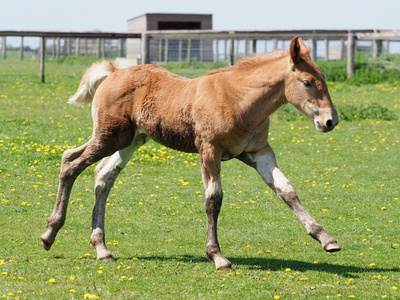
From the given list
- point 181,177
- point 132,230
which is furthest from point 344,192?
point 132,230

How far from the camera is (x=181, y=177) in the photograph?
11.4m

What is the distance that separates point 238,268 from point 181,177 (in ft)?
16.3

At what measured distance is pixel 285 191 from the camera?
635 cm

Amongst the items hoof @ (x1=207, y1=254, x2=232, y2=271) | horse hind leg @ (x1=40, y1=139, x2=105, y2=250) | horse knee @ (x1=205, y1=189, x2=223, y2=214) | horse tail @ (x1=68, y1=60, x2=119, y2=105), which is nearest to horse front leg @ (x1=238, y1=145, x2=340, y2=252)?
horse knee @ (x1=205, y1=189, x2=223, y2=214)

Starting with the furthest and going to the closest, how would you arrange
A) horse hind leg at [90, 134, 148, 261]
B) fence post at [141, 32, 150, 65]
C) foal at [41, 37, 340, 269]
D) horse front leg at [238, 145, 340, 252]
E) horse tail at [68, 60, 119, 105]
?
A: fence post at [141, 32, 150, 65] → horse tail at [68, 60, 119, 105] → horse hind leg at [90, 134, 148, 261] → foal at [41, 37, 340, 269] → horse front leg at [238, 145, 340, 252]

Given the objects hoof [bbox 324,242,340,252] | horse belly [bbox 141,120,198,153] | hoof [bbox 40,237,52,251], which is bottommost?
hoof [bbox 40,237,52,251]

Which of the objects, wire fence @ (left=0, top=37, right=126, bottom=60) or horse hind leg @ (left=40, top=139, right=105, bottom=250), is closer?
horse hind leg @ (left=40, top=139, right=105, bottom=250)

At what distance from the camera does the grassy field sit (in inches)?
234

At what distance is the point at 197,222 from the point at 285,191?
256 cm

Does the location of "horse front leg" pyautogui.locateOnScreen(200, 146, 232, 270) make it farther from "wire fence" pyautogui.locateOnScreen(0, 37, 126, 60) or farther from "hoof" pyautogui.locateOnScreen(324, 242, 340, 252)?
"wire fence" pyautogui.locateOnScreen(0, 37, 126, 60)

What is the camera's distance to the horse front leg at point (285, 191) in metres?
6.07

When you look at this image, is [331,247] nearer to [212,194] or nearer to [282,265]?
[282,265]

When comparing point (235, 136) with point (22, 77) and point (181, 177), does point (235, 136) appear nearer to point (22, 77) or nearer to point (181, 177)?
point (181, 177)

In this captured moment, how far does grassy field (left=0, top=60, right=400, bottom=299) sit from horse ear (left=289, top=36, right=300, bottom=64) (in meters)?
2.11
